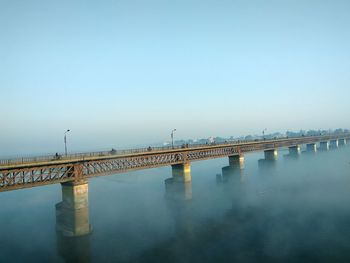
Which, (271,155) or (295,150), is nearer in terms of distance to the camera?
(271,155)

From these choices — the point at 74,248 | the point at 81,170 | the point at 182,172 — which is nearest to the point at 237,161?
the point at 182,172

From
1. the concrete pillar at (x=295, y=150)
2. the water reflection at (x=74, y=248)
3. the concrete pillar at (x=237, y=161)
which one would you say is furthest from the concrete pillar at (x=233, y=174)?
the concrete pillar at (x=295, y=150)

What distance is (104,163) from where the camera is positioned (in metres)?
56.0

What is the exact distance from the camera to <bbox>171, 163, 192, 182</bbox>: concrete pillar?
2906 inches

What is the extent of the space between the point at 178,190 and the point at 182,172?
198 inches

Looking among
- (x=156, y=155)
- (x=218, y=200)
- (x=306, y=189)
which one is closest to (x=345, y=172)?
(x=306, y=189)

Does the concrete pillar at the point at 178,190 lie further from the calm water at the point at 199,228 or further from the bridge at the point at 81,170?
the calm water at the point at 199,228

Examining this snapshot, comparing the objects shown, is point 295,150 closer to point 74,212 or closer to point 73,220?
point 74,212

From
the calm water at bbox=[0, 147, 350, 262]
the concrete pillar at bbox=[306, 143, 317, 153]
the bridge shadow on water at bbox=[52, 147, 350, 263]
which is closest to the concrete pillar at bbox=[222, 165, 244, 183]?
the calm water at bbox=[0, 147, 350, 262]

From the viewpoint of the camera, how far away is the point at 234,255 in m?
35.3

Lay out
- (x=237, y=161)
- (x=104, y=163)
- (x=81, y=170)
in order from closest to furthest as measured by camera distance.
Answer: (x=81, y=170) → (x=104, y=163) → (x=237, y=161)

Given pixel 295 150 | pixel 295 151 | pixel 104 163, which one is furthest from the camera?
pixel 295 150

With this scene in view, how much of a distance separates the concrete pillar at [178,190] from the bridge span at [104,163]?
1.65 m

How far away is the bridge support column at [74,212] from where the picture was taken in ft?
147
